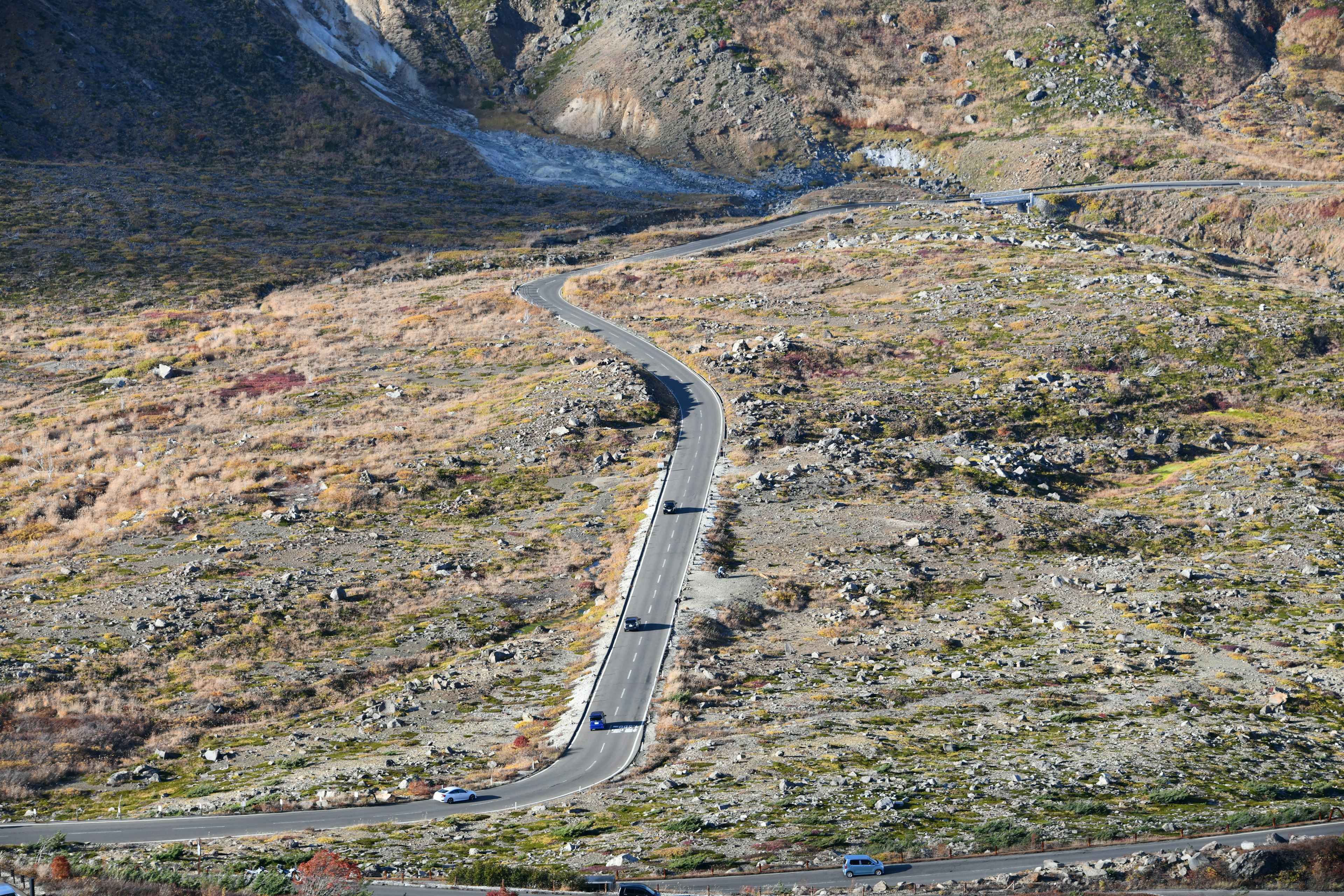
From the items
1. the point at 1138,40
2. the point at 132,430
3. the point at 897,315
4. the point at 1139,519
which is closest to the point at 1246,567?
the point at 1139,519

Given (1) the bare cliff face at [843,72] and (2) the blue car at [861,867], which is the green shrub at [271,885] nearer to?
(2) the blue car at [861,867]

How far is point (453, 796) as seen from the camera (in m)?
43.0

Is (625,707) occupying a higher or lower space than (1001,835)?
higher

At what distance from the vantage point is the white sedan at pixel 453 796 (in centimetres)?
4300

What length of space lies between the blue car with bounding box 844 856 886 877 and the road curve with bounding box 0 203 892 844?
1279 centimetres

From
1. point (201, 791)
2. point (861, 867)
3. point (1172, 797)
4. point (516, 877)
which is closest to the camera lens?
point (516, 877)

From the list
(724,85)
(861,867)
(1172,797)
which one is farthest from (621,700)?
(724,85)

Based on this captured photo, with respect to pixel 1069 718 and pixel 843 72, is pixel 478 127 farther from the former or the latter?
pixel 1069 718

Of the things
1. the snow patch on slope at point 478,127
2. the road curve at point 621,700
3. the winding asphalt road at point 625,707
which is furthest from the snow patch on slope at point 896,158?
the road curve at point 621,700

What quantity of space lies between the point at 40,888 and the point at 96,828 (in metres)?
6.80

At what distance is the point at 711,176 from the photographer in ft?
527

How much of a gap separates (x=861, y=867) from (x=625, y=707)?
17793 mm

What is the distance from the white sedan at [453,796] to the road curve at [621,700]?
0.28 meters

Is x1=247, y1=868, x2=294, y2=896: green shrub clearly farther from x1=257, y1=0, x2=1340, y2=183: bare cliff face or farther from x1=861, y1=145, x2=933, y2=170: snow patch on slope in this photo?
x1=861, y1=145, x2=933, y2=170: snow patch on slope
